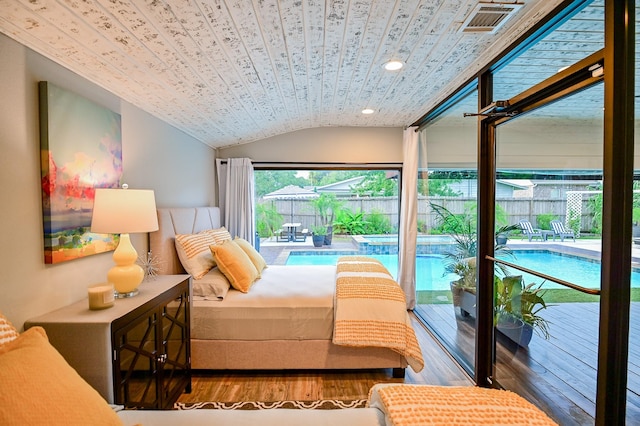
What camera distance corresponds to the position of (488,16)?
69.8 inches

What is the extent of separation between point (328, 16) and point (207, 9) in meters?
0.65

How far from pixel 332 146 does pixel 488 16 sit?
112 inches

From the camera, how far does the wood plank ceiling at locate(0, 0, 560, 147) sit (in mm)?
1527

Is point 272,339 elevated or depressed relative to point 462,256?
depressed

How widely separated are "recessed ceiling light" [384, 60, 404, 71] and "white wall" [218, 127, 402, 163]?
6.56 ft

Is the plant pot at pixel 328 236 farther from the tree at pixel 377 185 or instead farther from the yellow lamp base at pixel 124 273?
the yellow lamp base at pixel 124 273

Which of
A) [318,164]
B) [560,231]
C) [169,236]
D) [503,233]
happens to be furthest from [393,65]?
[169,236]

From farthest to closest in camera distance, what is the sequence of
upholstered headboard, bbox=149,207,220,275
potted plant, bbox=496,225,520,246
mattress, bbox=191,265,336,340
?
upholstered headboard, bbox=149,207,220,275
mattress, bbox=191,265,336,340
potted plant, bbox=496,225,520,246

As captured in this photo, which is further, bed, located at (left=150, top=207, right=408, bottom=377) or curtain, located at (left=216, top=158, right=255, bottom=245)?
curtain, located at (left=216, top=158, right=255, bottom=245)

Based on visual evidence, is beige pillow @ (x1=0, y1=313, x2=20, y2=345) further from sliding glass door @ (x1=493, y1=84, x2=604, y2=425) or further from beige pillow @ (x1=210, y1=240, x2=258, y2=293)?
sliding glass door @ (x1=493, y1=84, x2=604, y2=425)

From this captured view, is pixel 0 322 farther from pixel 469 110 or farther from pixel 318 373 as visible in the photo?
pixel 469 110

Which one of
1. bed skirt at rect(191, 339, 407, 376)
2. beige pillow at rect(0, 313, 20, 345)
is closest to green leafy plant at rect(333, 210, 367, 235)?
bed skirt at rect(191, 339, 407, 376)

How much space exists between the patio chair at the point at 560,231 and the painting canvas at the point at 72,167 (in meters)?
2.77

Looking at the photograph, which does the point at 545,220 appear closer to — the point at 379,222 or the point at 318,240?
the point at 379,222
